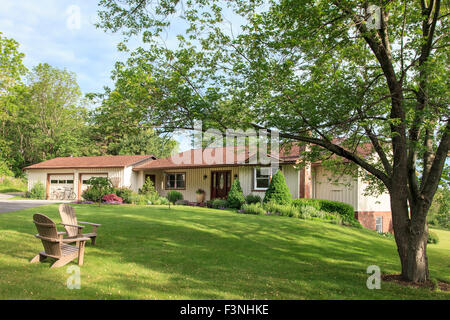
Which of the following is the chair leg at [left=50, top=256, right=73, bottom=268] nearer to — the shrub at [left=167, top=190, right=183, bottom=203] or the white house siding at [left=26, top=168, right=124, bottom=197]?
the shrub at [left=167, top=190, right=183, bottom=203]

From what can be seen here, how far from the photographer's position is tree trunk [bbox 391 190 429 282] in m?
6.20

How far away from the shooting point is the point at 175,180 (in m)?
25.8

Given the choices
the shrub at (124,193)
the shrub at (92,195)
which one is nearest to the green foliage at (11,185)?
the shrub at (92,195)

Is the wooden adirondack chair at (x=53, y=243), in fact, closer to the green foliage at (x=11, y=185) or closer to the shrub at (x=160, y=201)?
the shrub at (x=160, y=201)

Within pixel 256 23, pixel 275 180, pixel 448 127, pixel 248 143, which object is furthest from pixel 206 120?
pixel 275 180

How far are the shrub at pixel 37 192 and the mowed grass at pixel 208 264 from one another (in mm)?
17060

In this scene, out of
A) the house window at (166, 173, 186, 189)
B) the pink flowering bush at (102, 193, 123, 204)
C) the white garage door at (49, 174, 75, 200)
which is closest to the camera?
the pink flowering bush at (102, 193, 123, 204)

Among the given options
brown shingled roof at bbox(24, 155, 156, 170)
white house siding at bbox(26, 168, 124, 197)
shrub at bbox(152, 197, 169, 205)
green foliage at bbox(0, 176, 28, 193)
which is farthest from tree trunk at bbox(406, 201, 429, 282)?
green foliage at bbox(0, 176, 28, 193)

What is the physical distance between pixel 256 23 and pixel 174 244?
19.3ft

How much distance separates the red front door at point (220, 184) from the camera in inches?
882

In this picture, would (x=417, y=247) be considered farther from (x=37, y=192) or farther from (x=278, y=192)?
(x=37, y=192)

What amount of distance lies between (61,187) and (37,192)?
1.83 meters

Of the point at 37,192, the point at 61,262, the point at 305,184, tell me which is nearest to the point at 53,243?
the point at 61,262

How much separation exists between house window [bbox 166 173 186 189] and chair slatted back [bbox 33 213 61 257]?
19152 mm
